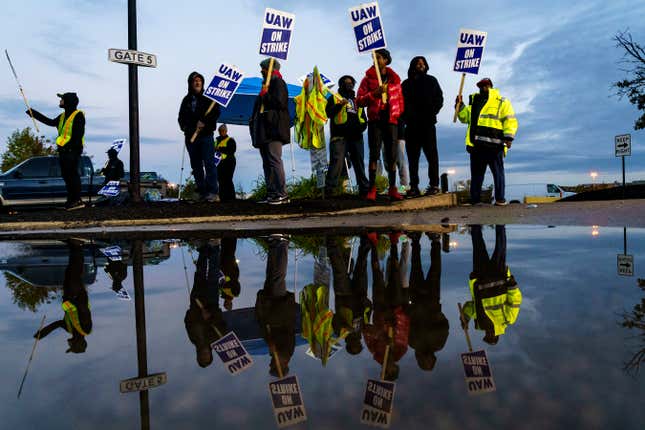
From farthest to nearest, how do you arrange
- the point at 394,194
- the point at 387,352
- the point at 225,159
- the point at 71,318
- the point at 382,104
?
the point at 225,159 → the point at 394,194 → the point at 382,104 → the point at 71,318 → the point at 387,352

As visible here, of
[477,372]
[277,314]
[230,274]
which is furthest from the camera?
[230,274]

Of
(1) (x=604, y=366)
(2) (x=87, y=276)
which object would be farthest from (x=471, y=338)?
(2) (x=87, y=276)

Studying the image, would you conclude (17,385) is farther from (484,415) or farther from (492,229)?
(492,229)

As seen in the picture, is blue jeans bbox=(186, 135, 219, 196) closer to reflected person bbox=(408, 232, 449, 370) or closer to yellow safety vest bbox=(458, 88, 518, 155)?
yellow safety vest bbox=(458, 88, 518, 155)

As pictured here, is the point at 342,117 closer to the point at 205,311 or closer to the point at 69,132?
the point at 69,132

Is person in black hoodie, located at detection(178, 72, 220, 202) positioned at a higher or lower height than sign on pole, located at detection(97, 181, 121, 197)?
higher

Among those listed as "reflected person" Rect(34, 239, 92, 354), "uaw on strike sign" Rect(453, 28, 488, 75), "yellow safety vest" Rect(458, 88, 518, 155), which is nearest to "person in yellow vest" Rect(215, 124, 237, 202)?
"uaw on strike sign" Rect(453, 28, 488, 75)

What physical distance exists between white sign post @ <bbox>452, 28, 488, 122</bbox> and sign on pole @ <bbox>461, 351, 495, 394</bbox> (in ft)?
34.6

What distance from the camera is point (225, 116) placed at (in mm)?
17844

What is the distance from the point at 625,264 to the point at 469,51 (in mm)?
8678

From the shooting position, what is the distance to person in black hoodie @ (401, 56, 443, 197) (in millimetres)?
10586

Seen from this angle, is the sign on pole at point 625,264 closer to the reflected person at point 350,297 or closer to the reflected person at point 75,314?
the reflected person at point 350,297

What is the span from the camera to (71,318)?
302 cm

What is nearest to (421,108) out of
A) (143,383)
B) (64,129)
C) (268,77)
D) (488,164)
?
(488,164)
